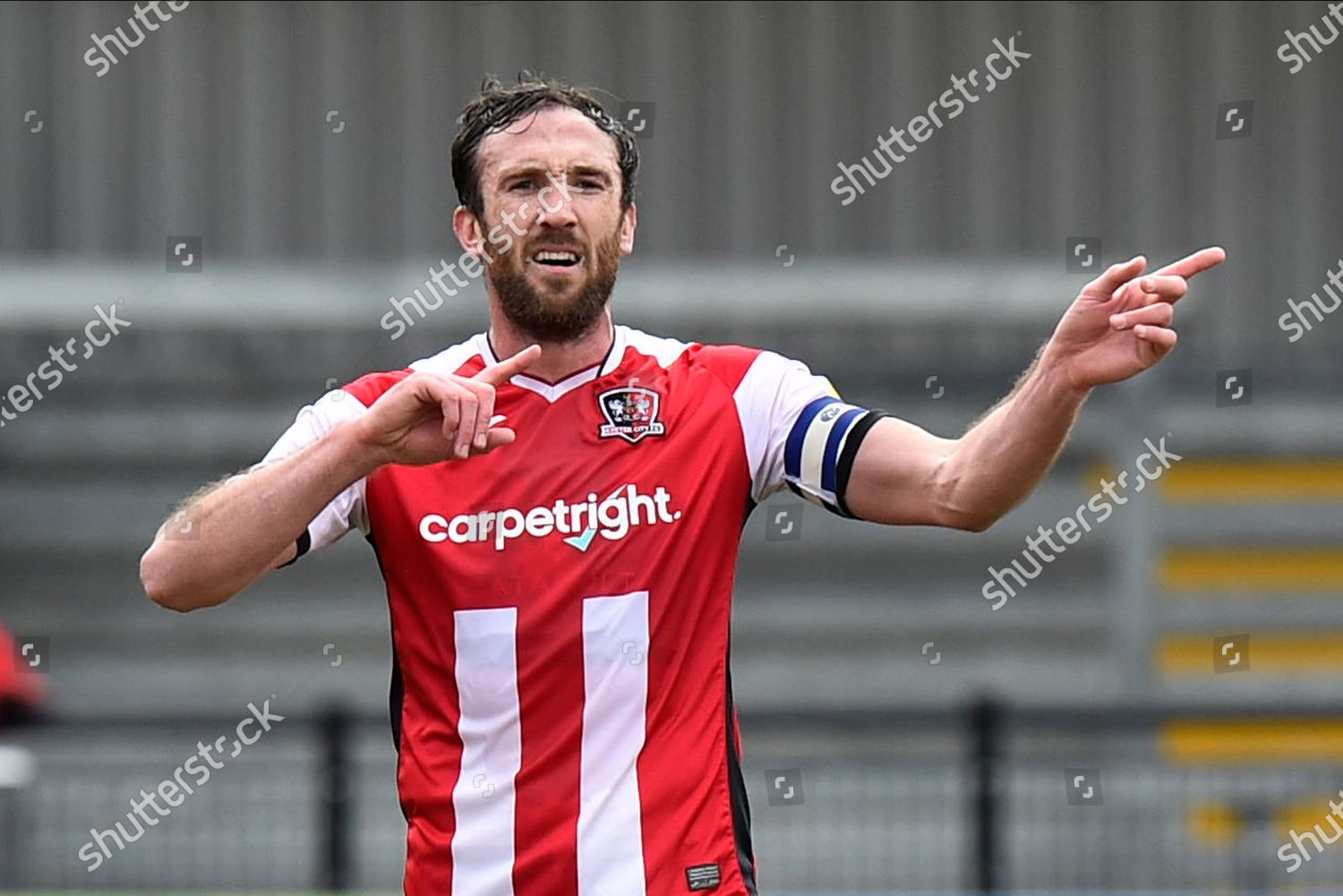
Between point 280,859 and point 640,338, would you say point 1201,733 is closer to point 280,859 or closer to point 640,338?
point 280,859

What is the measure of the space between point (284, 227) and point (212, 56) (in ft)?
2.72

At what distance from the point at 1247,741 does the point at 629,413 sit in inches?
200

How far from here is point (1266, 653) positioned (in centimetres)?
880

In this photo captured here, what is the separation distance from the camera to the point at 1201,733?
7285 mm

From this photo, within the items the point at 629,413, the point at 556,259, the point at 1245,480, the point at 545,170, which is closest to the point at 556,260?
the point at 556,259

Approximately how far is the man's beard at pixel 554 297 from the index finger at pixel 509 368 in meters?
0.21

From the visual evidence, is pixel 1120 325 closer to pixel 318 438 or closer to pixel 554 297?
pixel 554 297

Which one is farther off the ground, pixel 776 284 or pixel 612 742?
pixel 776 284

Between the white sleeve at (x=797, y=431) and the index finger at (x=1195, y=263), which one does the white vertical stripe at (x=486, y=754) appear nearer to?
the white sleeve at (x=797, y=431)

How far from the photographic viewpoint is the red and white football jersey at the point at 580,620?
314 cm

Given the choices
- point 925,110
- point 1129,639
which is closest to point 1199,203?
point 925,110

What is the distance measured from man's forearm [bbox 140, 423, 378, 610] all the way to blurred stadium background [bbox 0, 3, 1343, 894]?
536 cm

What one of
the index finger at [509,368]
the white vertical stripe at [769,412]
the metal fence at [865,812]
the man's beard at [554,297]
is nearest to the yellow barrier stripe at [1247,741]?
the metal fence at [865,812]

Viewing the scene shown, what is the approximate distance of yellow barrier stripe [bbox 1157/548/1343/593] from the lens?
9.00m
